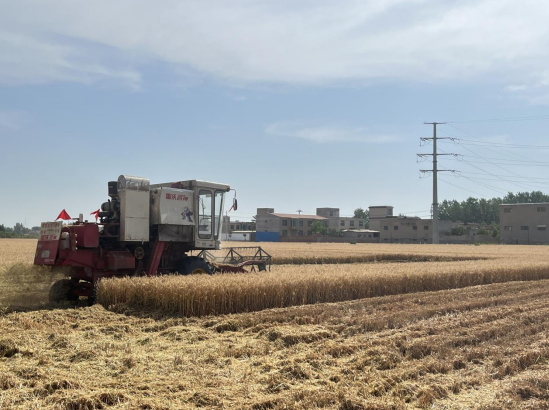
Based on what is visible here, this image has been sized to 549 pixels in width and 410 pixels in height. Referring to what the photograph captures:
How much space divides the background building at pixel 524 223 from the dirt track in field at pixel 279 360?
73.5 metres

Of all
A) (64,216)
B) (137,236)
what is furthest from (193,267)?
(64,216)

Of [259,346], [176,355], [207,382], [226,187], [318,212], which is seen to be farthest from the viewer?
[318,212]

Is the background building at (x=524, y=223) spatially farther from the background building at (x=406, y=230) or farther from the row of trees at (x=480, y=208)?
the row of trees at (x=480, y=208)

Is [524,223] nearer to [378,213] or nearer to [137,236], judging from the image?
[378,213]

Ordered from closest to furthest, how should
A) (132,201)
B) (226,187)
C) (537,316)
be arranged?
(537,316)
(132,201)
(226,187)

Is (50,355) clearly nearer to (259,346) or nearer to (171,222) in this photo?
(259,346)

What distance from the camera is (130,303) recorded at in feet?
36.8

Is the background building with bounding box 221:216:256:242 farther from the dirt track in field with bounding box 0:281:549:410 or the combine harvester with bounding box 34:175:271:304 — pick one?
the dirt track in field with bounding box 0:281:549:410

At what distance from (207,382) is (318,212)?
132 m

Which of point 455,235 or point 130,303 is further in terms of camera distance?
point 455,235

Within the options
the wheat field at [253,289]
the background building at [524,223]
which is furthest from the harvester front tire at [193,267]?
the background building at [524,223]

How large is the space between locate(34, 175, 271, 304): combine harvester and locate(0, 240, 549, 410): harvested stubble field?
81 centimetres

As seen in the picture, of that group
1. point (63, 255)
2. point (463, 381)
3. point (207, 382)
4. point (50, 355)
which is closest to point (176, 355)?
point (207, 382)

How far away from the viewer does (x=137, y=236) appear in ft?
42.7
